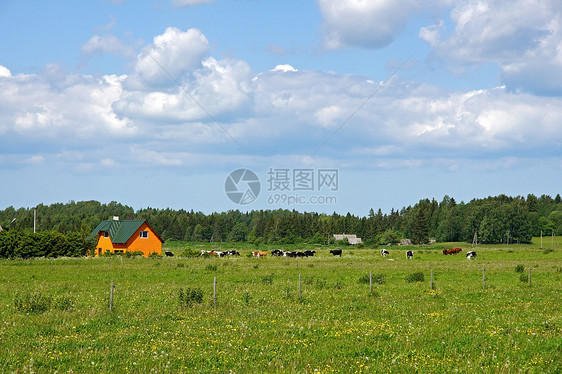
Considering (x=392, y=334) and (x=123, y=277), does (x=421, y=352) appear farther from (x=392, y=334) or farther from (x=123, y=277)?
(x=123, y=277)

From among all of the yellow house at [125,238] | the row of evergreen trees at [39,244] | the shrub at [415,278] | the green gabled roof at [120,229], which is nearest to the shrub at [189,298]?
the shrub at [415,278]

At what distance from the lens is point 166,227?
19012 centimetres

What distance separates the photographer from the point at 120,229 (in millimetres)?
81688

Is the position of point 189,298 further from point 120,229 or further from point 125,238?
point 120,229

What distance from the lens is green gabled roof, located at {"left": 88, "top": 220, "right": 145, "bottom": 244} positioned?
261 ft

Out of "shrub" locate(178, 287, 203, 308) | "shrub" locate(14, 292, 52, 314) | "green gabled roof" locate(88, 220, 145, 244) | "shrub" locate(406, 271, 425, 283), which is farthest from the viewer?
"green gabled roof" locate(88, 220, 145, 244)

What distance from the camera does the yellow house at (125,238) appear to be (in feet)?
261

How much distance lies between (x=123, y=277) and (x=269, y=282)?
1146 cm

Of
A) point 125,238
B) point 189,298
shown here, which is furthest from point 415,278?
point 125,238

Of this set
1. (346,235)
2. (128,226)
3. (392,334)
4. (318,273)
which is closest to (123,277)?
(318,273)

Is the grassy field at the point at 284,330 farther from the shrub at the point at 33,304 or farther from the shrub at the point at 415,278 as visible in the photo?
the shrub at the point at 415,278

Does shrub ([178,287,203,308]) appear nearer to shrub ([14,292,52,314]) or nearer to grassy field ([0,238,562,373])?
grassy field ([0,238,562,373])

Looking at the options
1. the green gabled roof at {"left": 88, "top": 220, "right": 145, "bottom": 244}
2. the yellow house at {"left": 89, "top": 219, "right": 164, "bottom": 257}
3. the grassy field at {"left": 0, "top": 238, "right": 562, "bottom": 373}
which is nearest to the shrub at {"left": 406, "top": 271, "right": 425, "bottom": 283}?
the grassy field at {"left": 0, "top": 238, "right": 562, "bottom": 373}

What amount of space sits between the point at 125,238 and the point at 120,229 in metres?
2.88
